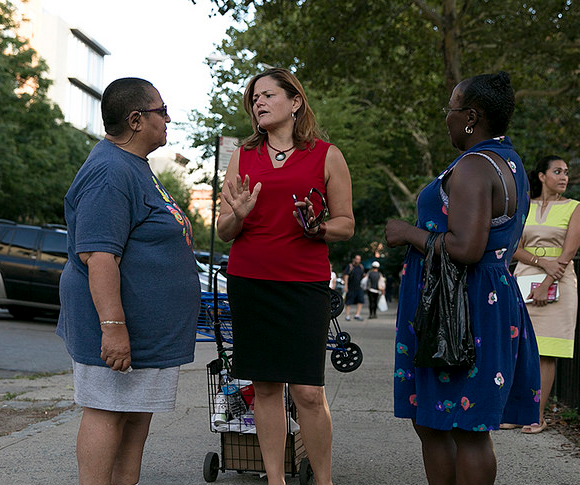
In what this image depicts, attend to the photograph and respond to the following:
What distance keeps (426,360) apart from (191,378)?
589 centimetres

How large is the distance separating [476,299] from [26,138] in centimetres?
3508

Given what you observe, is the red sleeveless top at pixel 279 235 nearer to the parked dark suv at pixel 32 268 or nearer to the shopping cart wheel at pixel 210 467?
the shopping cart wheel at pixel 210 467

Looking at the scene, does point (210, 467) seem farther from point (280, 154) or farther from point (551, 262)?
point (551, 262)

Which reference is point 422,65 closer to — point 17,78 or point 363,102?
point 363,102

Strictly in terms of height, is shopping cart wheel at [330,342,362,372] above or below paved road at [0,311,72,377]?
above

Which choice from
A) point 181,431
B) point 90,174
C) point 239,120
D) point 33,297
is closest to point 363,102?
point 239,120

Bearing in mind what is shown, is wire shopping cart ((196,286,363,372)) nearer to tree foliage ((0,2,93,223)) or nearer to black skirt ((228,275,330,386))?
black skirt ((228,275,330,386))

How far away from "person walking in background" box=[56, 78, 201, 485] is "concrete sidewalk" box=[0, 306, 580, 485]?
137cm

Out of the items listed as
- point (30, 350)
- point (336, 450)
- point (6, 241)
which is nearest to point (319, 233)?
point (336, 450)

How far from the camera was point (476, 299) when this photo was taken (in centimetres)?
319

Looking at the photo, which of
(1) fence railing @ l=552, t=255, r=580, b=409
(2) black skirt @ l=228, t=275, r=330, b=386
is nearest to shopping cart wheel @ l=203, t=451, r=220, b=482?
(2) black skirt @ l=228, t=275, r=330, b=386

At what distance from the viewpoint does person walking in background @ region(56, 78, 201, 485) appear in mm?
3207

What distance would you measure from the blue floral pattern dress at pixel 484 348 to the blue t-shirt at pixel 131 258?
0.91 meters

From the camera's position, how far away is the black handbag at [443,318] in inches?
122
